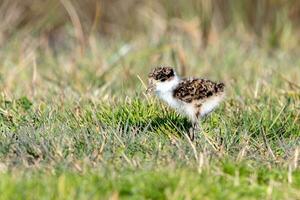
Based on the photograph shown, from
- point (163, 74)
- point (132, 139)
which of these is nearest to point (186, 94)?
point (163, 74)

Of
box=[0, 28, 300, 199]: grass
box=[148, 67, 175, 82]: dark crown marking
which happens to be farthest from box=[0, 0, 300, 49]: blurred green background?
box=[148, 67, 175, 82]: dark crown marking

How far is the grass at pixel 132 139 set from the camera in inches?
187

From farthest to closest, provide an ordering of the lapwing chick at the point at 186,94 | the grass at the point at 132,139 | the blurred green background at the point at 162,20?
the blurred green background at the point at 162,20, the lapwing chick at the point at 186,94, the grass at the point at 132,139

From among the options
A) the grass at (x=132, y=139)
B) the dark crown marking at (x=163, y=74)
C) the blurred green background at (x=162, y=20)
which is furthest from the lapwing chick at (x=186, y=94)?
the blurred green background at (x=162, y=20)

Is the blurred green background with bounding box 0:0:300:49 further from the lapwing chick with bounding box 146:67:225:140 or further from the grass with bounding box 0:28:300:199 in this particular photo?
the lapwing chick with bounding box 146:67:225:140

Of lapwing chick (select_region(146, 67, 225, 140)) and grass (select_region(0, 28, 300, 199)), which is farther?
lapwing chick (select_region(146, 67, 225, 140))

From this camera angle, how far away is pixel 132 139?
18.8 ft

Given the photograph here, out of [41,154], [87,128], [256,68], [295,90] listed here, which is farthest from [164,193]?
[256,68]

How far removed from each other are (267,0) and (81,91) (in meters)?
4.46

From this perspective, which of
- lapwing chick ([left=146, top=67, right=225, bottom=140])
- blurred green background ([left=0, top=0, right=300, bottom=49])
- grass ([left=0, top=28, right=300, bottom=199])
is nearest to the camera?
grass ([left=0, top=28, right=300, bottom=199])

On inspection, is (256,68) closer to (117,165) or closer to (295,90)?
(295,90)

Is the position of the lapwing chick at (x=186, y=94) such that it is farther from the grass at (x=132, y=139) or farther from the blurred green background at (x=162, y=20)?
the blurred green background at (x=162, y=20)

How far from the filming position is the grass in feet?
15.6

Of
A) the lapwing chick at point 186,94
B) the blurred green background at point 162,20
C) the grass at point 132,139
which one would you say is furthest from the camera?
the blurred green background at point 162,20
